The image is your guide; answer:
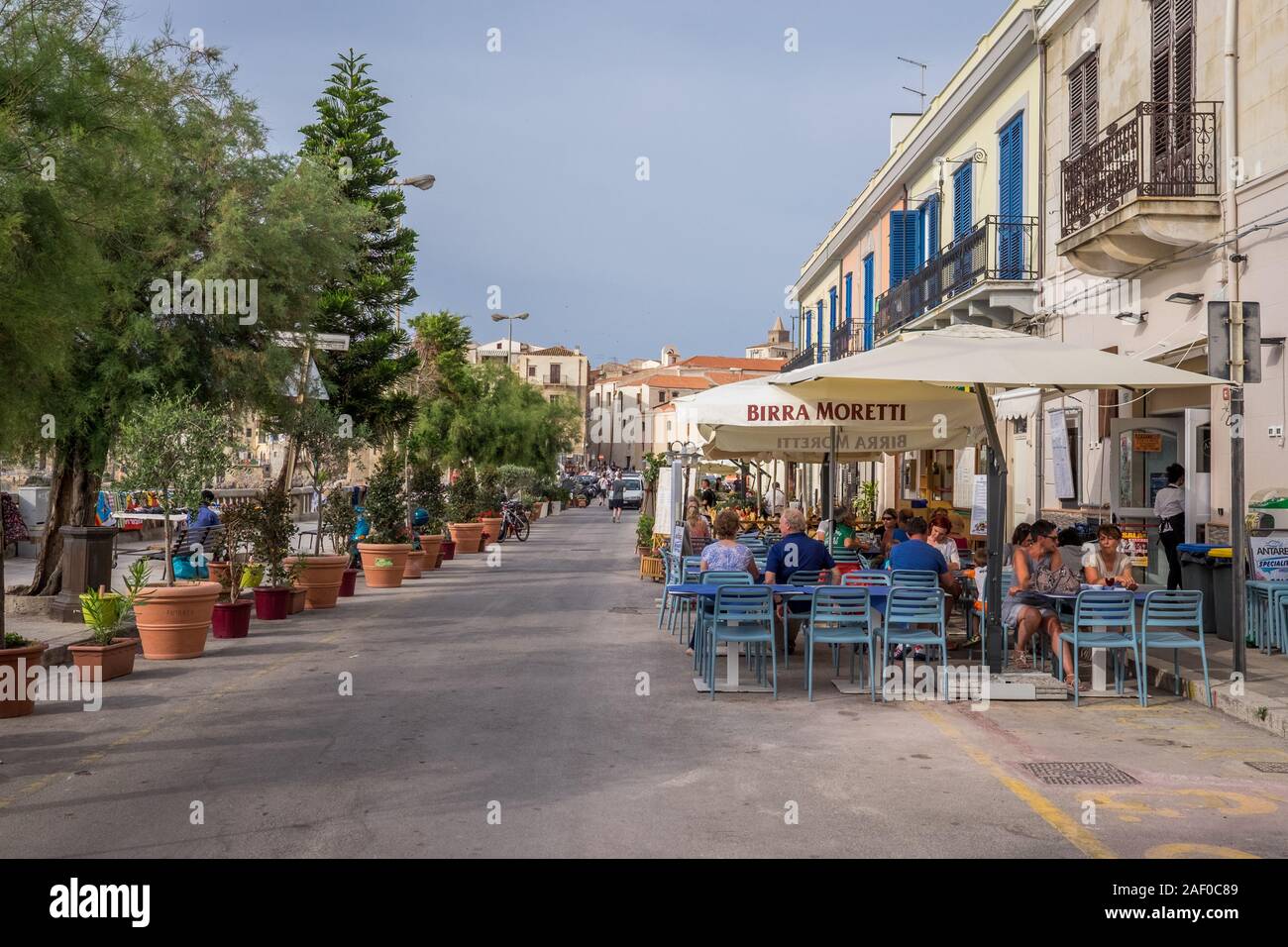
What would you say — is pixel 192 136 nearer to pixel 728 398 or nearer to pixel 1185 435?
pixel 728 398

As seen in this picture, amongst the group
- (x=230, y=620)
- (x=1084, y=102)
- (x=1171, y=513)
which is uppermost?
(x=1084, y=102)

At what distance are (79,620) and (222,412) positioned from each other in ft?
10.7

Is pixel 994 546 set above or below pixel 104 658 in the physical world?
above

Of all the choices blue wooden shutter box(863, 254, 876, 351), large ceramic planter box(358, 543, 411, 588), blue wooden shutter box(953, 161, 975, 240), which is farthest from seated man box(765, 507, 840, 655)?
blue wooden shutter box(863, 254, 876, 351)

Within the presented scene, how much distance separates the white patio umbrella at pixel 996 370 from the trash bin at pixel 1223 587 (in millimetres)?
2800

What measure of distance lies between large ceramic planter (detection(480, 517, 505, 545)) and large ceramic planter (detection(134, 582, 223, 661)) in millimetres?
21895

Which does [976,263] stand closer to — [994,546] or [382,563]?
[382,563]

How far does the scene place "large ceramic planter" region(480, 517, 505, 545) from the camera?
34125 millimetres

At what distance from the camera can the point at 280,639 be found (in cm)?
Result: 1339

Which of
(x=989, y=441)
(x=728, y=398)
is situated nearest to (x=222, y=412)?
(x=728, y=398)

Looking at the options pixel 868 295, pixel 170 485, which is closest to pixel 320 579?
pixel 170 485

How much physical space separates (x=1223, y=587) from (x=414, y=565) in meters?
14.2

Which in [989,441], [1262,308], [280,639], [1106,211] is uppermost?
[1106,211]

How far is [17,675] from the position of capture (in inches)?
340
